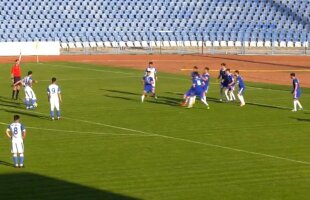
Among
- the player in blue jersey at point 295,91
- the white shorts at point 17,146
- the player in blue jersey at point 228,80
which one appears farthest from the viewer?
the player in blue jersey at point 228,80

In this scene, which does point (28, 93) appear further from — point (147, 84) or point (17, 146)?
point (17, 146)

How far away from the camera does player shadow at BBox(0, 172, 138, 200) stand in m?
20.4

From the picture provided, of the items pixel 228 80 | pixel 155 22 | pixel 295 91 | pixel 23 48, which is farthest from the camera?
pixel 155 22

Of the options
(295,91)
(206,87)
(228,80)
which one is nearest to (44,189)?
(295,91)

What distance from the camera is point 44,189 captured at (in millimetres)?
21188

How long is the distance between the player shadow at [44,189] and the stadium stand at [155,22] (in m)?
56.9

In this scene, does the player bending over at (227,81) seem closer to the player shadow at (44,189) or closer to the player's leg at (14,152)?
the player's leg at (14,152)

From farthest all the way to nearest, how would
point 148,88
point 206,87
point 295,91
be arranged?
1. point 148,88
2. point 206,87
3. point 295,91

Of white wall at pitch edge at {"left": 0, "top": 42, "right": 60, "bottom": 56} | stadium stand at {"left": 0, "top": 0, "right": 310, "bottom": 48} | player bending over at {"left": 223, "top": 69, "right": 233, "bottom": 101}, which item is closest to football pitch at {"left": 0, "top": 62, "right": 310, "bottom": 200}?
player bending over at {"left": 223, "top": 69, "right": 233, "bottom": 101}

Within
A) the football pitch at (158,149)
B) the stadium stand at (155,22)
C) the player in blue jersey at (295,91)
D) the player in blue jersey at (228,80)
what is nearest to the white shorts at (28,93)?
the football pitch at (158,149)

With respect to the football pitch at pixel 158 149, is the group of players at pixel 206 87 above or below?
above

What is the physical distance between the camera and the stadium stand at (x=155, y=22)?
263 feet

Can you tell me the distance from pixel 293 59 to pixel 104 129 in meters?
45.0

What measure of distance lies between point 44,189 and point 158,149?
6.85 metres
